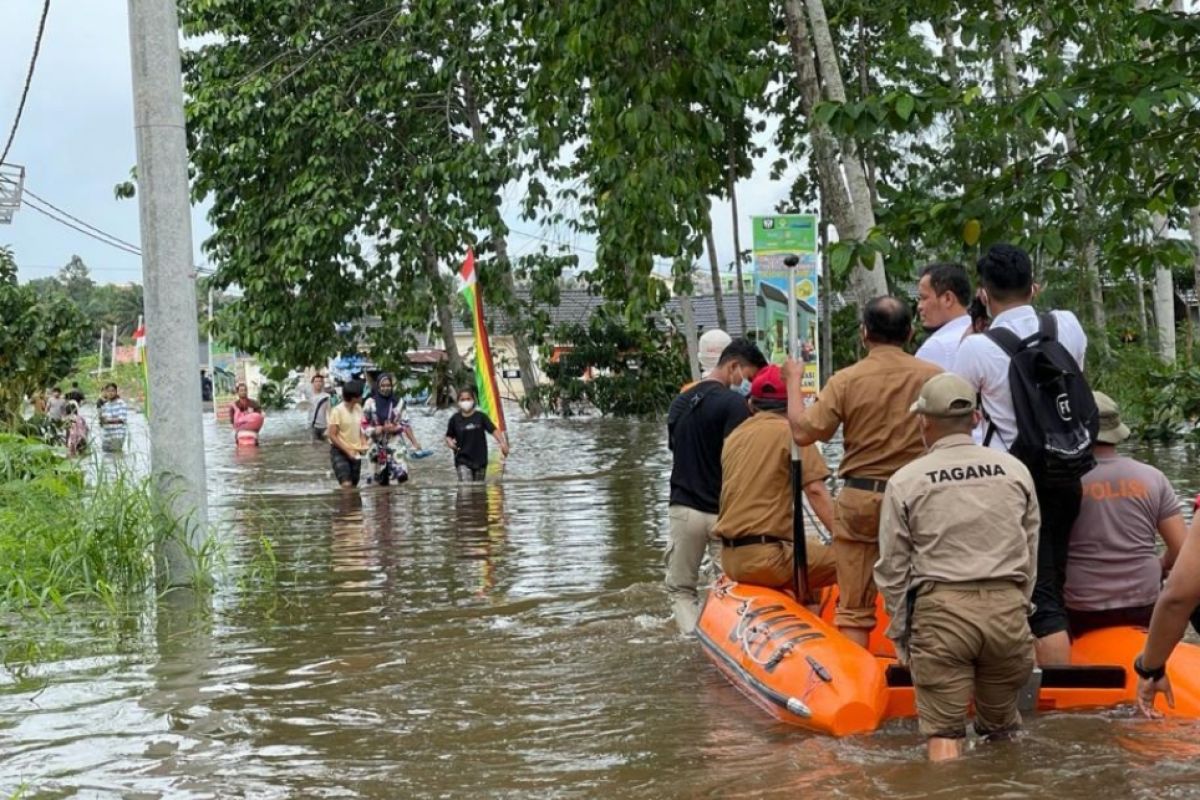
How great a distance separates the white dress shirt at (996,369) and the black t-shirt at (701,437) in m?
2.32

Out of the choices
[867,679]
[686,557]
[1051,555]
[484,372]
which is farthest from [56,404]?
[1051,555]

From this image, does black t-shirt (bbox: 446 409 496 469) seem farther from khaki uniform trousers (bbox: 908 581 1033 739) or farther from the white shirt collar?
khaki uniform trousers (bbox: 908 581 1033 739)

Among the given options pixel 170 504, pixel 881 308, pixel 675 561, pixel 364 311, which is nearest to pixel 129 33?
pixel 170 504

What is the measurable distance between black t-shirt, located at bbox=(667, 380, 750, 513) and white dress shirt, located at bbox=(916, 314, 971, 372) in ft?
5.61

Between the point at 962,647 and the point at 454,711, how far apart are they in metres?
2.90

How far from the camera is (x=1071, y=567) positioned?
7.19 meters

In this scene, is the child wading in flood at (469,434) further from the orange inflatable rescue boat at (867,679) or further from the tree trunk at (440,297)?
the orange inflatable rescue boat at (867,679)

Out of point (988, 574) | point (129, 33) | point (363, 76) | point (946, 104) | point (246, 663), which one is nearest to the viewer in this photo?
point (988, 574)

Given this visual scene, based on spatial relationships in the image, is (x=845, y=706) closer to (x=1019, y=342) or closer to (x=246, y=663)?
(x=1019, y=342)

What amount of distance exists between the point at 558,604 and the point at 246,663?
265 centimetres

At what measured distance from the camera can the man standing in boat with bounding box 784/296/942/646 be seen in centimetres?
743

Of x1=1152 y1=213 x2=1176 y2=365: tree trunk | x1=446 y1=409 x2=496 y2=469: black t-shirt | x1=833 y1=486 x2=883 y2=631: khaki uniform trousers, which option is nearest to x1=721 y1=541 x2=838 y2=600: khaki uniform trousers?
x1=833 y1=486 x2=883 y2=631: khaki uniform trousers

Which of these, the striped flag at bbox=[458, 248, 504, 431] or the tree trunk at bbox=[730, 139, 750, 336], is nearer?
the striped flag at bbox=[458, 248, 504, 431]

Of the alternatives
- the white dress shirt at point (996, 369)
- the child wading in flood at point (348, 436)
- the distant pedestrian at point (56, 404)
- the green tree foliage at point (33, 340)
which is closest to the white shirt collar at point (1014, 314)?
the white dress shirt at point (996, 369)
